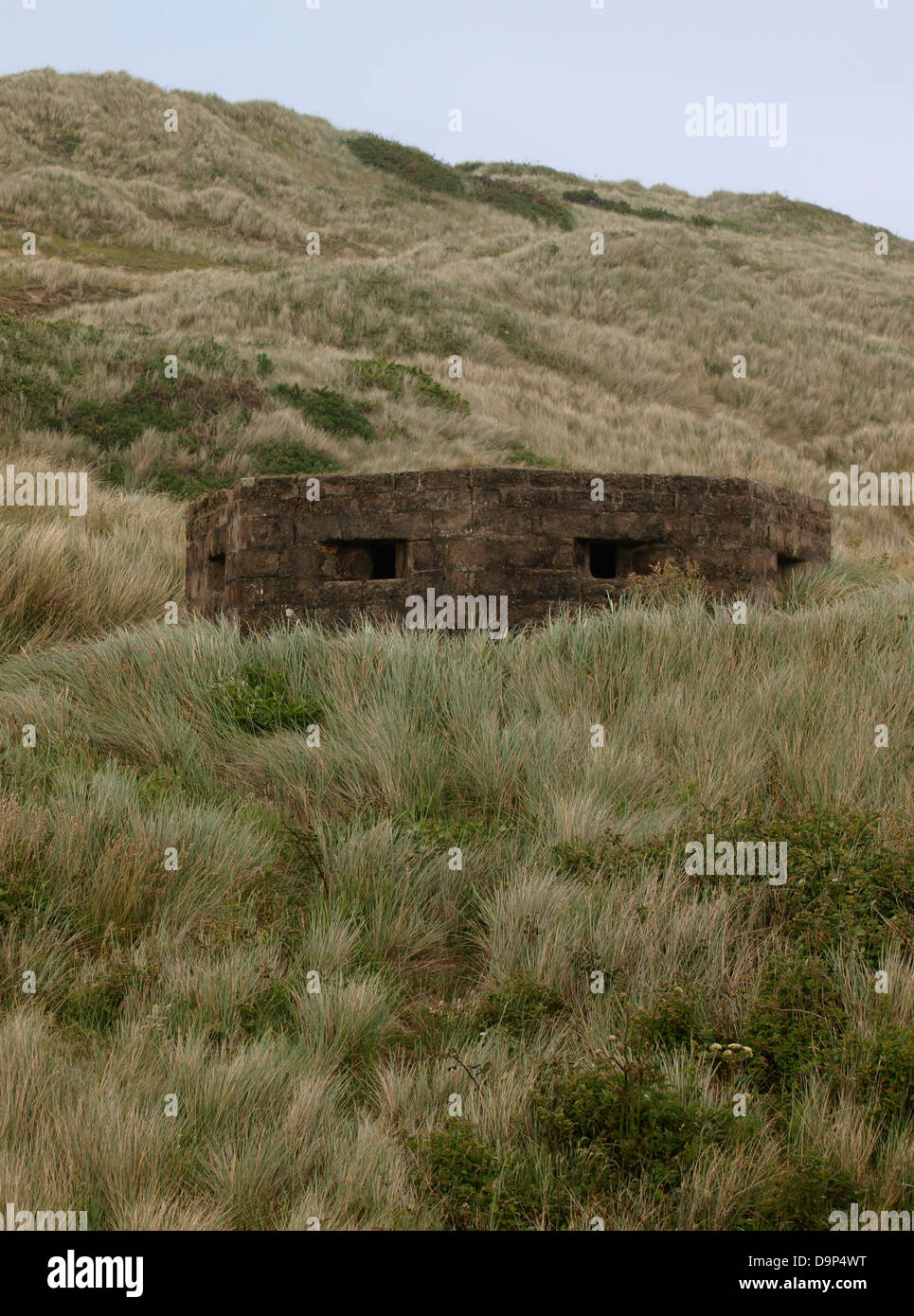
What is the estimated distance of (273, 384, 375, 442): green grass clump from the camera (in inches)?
707

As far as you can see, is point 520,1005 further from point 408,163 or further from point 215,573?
point 408,163

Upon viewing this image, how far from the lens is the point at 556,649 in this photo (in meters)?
7.22

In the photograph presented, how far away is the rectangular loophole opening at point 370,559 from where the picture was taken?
8.17 meters

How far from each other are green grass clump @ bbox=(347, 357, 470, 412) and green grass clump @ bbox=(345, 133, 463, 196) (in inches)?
1043

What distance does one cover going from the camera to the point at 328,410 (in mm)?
18312

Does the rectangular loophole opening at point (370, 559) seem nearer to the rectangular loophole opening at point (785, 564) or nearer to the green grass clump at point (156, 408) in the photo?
the rectangular loophole opening at point (785, 564)

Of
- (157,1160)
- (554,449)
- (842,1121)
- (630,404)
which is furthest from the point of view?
(630,404)

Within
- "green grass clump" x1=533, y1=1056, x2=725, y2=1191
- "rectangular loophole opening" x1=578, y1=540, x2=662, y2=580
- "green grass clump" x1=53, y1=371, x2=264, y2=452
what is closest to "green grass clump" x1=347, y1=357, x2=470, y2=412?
"green grass clump" x1=53, y1=371, x2=264, y2=452

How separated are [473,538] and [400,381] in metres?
13.3

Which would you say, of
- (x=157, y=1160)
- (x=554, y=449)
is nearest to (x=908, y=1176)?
(x=157, y=1160)

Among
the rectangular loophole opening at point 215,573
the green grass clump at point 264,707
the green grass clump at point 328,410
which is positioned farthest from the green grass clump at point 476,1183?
the green grass clump at point 328,410

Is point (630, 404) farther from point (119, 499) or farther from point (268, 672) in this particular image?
point (268, 672)

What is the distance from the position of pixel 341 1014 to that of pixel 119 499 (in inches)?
379

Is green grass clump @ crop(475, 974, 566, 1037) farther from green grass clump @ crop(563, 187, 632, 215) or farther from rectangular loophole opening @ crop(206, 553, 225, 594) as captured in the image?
green grass clump @ crop(563, 187, 632, 215)
